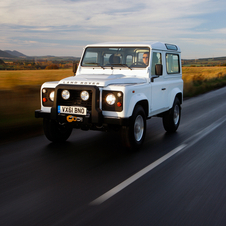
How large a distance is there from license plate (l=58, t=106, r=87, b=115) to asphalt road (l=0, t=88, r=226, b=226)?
2.53 ft

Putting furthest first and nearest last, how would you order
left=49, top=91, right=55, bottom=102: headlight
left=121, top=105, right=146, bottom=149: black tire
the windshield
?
1. the windshield
2. left=49, top=91, right=55, bottom=102: headlight
3. left=121, top=105, right=146, bottom=149: black tire

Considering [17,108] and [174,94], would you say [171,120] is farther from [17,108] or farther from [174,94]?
[17,108]

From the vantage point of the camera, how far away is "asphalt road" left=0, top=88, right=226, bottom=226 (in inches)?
126

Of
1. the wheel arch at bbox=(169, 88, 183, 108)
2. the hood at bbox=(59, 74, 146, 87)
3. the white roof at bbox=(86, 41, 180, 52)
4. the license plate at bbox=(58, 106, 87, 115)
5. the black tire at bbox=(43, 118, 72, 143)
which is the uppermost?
the white roof at bbox=(86, 41, 180, 52)

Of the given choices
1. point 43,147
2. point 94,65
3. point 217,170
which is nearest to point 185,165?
point 217,170

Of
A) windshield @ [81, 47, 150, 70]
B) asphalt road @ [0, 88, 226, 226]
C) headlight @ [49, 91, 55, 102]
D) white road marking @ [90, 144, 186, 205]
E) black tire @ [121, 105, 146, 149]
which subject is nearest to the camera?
asphalt road @ [0, 88, 226, 226]

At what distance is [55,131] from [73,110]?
1013 mm

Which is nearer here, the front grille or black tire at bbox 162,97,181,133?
the front grille

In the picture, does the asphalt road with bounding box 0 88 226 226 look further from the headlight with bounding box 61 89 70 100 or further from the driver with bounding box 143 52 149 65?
the driver with bounding box 143 52 149 65

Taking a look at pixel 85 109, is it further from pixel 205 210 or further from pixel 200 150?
pixel 205 210

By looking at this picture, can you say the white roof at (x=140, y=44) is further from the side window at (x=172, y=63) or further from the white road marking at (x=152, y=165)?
the white road marking at (x=152, y=165)

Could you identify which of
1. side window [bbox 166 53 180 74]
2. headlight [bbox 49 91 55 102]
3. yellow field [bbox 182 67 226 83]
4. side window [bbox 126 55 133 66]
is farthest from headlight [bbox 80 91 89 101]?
yellow field [bbox 182 67 226 83]

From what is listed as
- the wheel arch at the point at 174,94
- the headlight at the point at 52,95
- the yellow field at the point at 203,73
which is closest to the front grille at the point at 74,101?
the headlight at the point at 52,95

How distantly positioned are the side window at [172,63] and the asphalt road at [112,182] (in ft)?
5.94
